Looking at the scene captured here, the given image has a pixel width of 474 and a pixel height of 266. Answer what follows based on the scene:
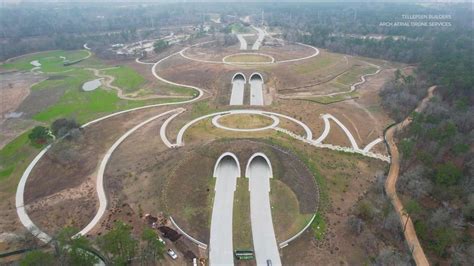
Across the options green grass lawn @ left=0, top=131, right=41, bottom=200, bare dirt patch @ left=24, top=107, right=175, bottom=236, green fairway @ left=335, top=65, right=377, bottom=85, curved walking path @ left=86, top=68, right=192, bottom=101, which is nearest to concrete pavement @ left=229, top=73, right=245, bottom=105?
curved walking path @ left=86, top=68, right=192, bottom=101

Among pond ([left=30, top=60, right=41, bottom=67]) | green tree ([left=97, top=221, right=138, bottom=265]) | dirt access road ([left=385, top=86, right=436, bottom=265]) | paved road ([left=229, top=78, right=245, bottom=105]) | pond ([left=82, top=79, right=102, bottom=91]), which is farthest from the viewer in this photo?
pond ([left=30, top=60, right=41, bottom=67])

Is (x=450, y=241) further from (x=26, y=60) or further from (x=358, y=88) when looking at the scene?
(x=26, y=60)

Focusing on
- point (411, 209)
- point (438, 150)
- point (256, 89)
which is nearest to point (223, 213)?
point (411, 209)

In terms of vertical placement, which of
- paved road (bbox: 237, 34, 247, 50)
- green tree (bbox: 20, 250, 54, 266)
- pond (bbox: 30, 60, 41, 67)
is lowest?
green tree (bbox: 20, 250, 54, 266)

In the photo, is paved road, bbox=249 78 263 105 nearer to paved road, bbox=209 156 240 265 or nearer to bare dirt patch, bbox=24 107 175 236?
paved road, bbox=209 156 240 265

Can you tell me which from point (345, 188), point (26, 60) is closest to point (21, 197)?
point (345, 188)

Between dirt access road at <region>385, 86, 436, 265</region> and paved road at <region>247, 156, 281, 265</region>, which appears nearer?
paved road at <region>247, 156, 281, 265</region>

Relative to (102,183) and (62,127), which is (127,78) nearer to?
(62,127)
